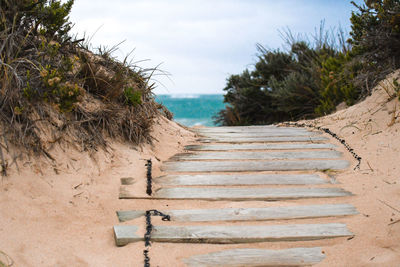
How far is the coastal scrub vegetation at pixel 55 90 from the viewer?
357 cm

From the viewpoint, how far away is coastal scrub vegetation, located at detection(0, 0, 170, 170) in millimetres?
3566

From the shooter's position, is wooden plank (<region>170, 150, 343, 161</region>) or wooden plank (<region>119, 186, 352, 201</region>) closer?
wooden plank (<region>119, 186, 352, 201</region>)

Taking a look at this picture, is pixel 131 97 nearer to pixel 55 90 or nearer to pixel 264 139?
pixel 55 90

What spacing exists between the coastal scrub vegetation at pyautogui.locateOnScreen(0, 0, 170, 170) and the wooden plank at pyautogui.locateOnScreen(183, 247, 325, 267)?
181 centimetres

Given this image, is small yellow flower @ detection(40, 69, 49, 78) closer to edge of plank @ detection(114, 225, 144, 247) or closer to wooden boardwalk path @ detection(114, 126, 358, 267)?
wooden boardwalk path @ detection(114, 126, 358, 267)

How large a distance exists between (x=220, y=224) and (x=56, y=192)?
145 cm

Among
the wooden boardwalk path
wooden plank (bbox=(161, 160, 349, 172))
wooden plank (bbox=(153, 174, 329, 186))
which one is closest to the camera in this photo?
the wooden boardwalk path

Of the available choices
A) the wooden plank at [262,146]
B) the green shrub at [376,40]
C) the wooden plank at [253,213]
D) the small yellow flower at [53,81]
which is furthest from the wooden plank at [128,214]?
the green shrub at [376,40]

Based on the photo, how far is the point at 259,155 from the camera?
190 inches

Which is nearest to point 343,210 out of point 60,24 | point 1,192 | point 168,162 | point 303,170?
point 303,170

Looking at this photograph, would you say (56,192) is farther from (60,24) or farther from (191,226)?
(60,24)

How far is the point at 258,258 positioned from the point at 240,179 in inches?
53.9

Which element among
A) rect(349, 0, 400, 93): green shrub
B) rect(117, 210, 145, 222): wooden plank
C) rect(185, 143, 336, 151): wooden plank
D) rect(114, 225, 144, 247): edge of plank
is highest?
rect(349, 0, 400, 93): green shrub

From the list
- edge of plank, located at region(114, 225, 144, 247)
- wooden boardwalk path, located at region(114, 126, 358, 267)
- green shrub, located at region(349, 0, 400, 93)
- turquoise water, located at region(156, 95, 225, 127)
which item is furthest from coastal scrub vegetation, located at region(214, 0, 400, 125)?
turquoise water, located at region(156, 95, 225, 127)
